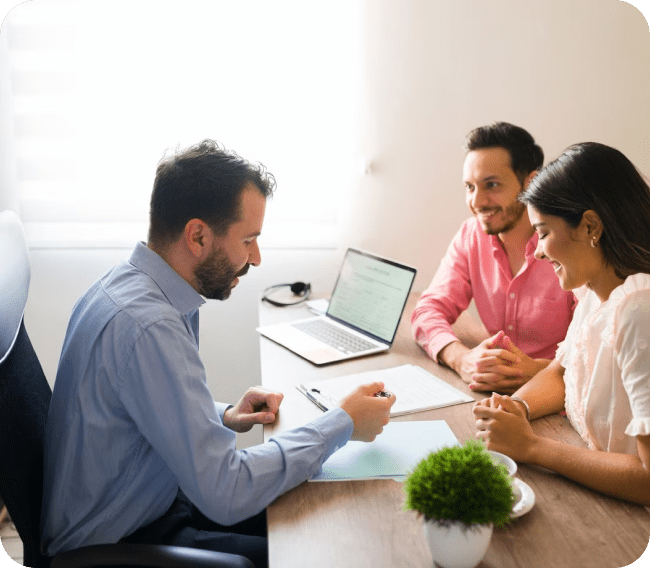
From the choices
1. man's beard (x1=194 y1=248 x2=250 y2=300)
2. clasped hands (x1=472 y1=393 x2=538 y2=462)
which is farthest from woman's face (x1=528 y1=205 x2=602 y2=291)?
man's beard (x1=194 y1=248 x2=250 y2=300)

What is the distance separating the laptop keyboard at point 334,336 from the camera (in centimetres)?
191

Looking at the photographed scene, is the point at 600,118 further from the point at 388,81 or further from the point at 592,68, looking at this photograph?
the point at 388,81

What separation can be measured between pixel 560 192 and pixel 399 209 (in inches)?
54.1

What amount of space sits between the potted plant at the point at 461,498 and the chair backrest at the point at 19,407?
63 centimetres

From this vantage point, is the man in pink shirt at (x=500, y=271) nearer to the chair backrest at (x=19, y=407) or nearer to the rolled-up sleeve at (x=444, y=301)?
the rolled-up sleeve at (x=444, y=301)

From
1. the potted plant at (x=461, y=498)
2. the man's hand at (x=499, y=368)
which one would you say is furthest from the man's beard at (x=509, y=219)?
the potted plant at (x=461, y=498)

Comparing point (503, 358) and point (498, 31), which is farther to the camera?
point (498, 31)

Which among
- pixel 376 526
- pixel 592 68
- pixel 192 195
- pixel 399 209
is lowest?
pixel 376 526

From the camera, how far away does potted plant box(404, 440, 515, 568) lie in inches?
34.6

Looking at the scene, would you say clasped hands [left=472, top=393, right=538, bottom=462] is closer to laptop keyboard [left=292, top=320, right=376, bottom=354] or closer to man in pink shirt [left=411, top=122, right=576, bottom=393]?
man in pink shirt [left=411, top=122, right=576, bottom=393]

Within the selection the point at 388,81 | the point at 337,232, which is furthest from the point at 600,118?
the point at 337,232

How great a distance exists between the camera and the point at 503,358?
5.21 feet

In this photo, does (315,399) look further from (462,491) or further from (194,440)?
(462,491)

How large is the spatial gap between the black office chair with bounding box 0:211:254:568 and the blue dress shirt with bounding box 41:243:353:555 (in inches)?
1.5
